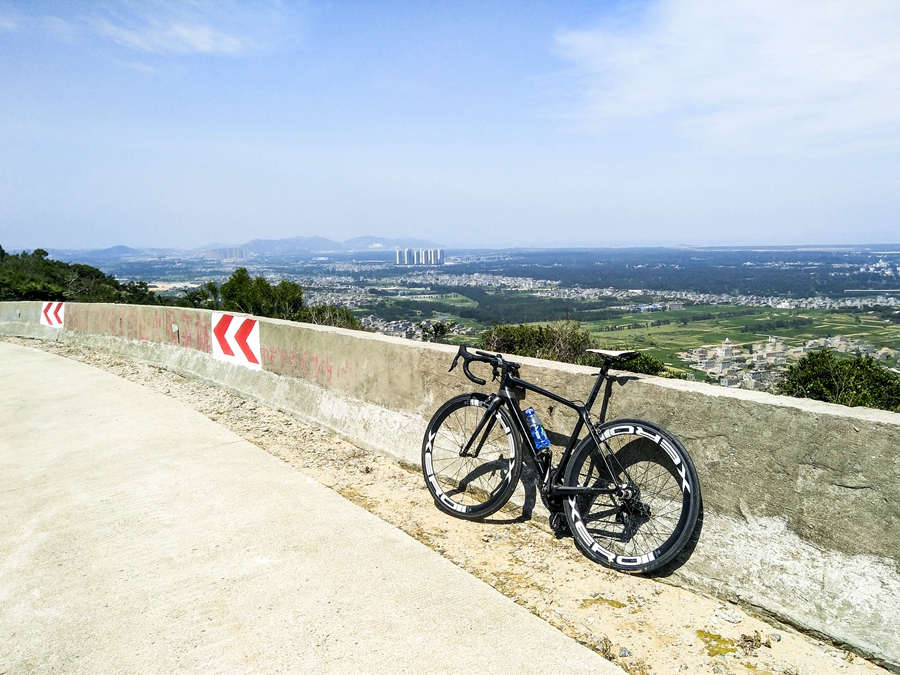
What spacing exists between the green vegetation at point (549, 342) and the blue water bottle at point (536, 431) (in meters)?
7.38

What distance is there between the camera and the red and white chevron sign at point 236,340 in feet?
27.8

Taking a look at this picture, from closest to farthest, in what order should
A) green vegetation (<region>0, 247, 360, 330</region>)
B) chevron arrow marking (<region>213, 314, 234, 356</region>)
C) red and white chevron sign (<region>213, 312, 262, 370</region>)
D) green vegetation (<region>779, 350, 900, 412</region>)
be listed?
red and white chevron sign (<region>213, 312, 262, 370</region>) < chevron arrow marking (<region>213, 314, 234, 356</region>) < green vegetation (<region>779, 350, 900, 412</region>) < green vegetation (<region>0, 247, 360, 330</region>)

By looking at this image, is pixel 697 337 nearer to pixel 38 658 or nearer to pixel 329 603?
pixel 329 603

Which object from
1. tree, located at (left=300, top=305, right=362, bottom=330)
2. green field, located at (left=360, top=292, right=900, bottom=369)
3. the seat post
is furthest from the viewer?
tree, located at (left=300, top=305, right=362, bottom=330)

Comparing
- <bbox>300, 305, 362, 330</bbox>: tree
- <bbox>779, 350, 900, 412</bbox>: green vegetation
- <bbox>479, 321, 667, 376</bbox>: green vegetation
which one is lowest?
<bbox>779, 350, 900, 412</bbox>: green vegetation

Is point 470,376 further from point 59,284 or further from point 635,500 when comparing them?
point 59,284

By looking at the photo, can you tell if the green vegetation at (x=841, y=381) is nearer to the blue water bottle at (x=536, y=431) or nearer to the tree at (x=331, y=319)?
the blue water bottle at (x=536, y=431)

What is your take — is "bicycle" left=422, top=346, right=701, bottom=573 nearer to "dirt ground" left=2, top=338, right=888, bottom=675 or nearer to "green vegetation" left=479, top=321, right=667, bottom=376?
"dirt ground" left=2, top=338, right=888, bottom=675

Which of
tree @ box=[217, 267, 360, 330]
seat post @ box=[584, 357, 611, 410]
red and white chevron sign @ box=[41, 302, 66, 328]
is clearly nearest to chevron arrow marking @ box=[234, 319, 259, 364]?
seat post @ box=[584, 357, 611, 410]

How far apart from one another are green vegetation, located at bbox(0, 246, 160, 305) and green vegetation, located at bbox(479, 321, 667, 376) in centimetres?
1677

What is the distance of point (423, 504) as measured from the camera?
5.07 meters

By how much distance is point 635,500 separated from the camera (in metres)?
3.94

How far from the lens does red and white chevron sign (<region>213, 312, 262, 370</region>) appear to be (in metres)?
8.47

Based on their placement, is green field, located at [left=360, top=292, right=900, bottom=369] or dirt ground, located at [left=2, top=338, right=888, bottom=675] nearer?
dirt ground, located at [left=2, top=338, right=888, bottom=675]
